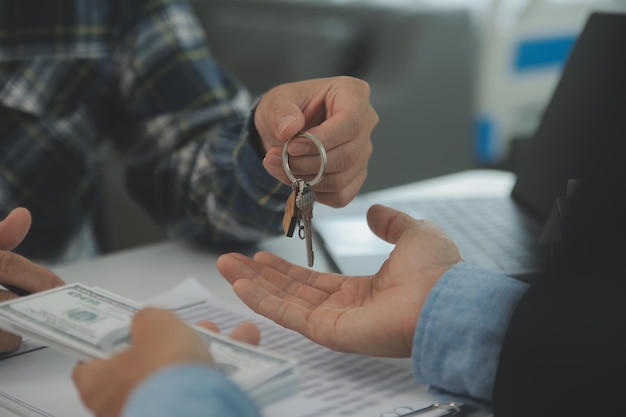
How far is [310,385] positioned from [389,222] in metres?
0.20

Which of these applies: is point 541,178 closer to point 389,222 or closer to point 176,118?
point 389,222

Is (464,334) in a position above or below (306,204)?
below

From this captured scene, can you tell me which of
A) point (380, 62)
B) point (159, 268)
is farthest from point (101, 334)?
point (380, 62)

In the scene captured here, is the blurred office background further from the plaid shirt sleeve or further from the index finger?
the index finger

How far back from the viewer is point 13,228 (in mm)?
682

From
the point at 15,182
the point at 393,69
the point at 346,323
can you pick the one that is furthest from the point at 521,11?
the point at 346,323

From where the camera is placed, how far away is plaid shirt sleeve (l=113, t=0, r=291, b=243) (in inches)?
38.9

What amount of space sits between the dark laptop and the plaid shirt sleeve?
0.15 m

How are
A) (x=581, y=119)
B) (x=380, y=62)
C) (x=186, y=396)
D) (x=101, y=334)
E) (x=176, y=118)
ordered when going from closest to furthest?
(x=186, y=396), (x=101, y=334), (x=581, y=119), (x=176, y=118), (x=380, y=62)

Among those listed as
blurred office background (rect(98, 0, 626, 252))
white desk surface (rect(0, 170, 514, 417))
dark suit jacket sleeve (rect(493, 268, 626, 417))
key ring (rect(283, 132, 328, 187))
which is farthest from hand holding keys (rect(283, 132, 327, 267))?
blurred office background (rect(98, 0, 626, 252))

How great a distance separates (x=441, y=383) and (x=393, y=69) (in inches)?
76.8

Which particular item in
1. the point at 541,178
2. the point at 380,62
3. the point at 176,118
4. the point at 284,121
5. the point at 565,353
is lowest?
the point at 565,353

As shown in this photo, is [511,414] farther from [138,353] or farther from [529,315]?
[138,353]

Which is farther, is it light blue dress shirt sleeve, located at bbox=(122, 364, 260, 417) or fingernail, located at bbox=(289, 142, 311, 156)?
fingernail, located at bbox=(289, 142, 311, 156)
